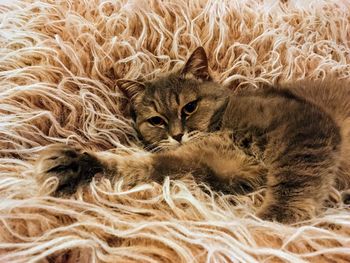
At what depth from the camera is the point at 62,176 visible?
67 centimetres

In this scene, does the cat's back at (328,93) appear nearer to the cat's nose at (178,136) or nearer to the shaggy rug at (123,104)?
the shaggy rug at (123,104)

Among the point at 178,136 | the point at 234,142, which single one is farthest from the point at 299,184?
the point at 178,136

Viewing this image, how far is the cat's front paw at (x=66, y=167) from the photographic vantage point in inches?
25.9

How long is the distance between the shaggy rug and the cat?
0.04m

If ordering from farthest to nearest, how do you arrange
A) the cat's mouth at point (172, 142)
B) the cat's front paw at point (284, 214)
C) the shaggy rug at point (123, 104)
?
the cat's mouth at point (172, 142)
the cat's front paw at point (284, 214)
the shaggy rug at point (123, 104)

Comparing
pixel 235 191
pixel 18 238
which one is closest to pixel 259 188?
pixel 235 191

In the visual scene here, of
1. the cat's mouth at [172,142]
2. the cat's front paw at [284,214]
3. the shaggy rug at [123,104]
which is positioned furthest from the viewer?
the cat's mouth at [172,142]

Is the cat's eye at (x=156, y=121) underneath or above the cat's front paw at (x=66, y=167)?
underneath

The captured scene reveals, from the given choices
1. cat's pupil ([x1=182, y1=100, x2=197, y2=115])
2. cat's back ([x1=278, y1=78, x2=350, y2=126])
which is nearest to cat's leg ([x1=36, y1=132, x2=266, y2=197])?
cat's pupil ([x1=182, y1=100, x2=197, y2=115])

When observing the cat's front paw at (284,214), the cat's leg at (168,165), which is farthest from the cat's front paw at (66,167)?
the cat's front paw at (284,214)

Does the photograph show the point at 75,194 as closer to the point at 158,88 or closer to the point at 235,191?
the point at 235,191

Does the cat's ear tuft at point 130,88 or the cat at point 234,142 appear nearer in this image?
the cat at point 234,142

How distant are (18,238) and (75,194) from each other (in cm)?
14

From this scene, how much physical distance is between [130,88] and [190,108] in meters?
0.15
